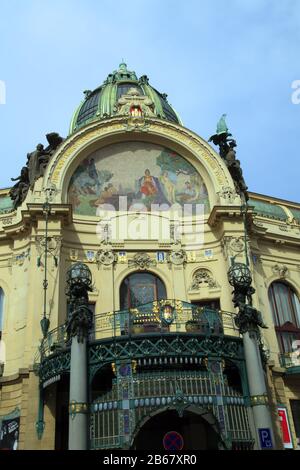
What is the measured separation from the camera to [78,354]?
603 inches

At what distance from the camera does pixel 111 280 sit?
21953mm

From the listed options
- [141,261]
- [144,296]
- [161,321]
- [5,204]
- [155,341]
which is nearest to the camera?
[155,341]

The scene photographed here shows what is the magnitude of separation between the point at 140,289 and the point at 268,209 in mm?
9056

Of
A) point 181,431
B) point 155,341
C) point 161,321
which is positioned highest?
point 161,321

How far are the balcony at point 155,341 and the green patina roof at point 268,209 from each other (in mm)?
10645

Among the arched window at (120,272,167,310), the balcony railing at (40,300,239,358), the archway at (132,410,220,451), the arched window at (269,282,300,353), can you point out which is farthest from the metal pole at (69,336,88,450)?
the arched window at (269,282,300,353)

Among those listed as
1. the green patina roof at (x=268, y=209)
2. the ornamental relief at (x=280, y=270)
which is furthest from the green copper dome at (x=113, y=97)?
the ornamental relief at (x=280, y=270)

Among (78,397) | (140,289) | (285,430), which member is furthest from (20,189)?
(285,430)

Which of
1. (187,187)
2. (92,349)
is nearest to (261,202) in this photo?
(187,187)

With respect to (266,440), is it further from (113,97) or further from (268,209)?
(113,97)

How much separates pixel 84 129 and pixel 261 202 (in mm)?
9796

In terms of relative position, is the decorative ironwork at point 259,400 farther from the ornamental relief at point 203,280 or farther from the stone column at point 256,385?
the ornamental relief at point 203,280

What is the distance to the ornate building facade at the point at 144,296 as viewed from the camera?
1548cm
